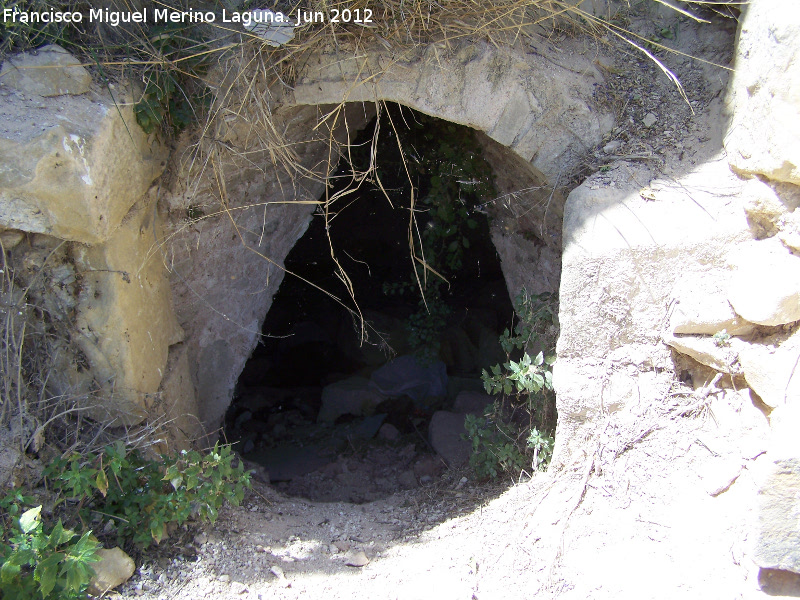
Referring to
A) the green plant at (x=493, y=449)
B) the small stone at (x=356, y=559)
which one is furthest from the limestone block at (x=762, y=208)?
the small stone at (x=356, y=559)

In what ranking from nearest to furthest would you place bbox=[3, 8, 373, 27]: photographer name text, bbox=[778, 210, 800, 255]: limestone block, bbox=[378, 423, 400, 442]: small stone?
bbox=[778, 210, 800, 255]: limestone block → bbox=[3, 8, 373, 27]: photographer name text → bbox=[378, 423, 400, 442]: small stone

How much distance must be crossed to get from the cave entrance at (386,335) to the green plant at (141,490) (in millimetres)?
1016

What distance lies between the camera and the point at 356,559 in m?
2.39

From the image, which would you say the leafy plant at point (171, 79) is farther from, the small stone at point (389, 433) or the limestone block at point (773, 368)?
the small stone at point (389, 433)

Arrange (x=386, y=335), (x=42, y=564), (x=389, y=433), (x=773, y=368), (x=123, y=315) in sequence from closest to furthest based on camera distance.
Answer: (x=42, y=564) < (x=773, y=368) < (x=123, y=315) < (x=389, y=433) < (x=386, y=335)

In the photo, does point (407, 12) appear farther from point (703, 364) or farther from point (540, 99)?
point (703, 364)

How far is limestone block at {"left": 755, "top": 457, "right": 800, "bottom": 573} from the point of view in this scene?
1.56 metres

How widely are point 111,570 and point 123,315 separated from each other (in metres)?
1.00

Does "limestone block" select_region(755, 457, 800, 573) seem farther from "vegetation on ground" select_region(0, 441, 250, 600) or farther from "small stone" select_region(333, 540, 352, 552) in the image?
"vegetation on ground" select_region(0, 441, 250, 600)

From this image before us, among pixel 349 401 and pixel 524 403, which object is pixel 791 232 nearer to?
pixel 524 403

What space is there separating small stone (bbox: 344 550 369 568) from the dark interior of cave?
0.99 meters

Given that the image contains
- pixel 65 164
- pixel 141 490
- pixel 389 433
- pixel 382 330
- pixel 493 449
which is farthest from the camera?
pixel 382 330

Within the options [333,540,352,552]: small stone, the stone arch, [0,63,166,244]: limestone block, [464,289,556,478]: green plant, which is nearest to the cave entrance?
the stone arch

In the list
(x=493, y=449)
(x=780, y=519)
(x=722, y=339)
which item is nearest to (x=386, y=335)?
(x=493, y=449)
